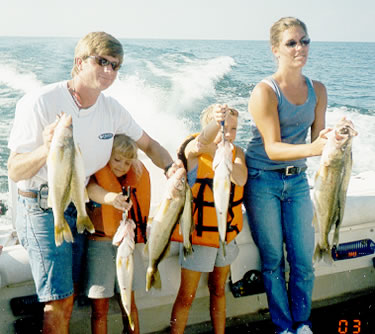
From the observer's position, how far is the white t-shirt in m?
2.43

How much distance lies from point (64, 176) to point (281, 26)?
5.93 ft

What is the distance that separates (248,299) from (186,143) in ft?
5.54

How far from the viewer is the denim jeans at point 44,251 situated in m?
2.58

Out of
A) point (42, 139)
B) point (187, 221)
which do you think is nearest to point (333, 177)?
point (187, 221)

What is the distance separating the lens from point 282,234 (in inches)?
128

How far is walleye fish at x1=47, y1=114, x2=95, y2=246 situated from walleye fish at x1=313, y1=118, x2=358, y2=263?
4.43 feet

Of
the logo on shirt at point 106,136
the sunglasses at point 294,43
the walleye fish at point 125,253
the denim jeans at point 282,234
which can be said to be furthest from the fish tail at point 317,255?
the logo on shirt at point 106,136

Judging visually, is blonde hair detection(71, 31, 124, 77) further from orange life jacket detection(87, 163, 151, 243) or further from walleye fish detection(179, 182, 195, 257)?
walleye fish detection(179, 182, 195, 257)

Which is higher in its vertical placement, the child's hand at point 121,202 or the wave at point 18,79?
the child's hand at point 121,202

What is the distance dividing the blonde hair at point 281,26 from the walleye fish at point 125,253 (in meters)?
1.60

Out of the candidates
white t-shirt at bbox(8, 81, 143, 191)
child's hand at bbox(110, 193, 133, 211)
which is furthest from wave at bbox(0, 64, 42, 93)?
child's hand at bbox(110, 193, 133, 211)

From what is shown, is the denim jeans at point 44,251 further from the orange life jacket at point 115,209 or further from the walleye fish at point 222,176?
the walleye fish at point 222,176

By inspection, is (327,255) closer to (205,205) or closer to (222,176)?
(205,205)

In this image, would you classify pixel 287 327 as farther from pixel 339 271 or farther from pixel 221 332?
pixel 339 271
